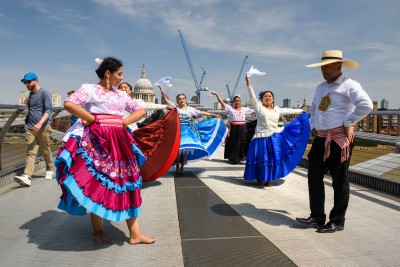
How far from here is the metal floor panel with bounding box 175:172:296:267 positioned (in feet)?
8.49

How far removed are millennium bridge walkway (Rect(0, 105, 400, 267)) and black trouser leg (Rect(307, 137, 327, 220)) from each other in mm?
267

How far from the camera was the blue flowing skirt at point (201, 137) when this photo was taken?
618 centimetres

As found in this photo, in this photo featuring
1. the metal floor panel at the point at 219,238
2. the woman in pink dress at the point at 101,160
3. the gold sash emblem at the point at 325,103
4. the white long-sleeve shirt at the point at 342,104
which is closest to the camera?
the metal floor panel at the point at 219,238

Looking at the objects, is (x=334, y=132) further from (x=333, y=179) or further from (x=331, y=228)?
(x=331, y=228)

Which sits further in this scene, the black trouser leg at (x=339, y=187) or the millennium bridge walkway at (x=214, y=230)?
the black trouser leg at (x=339, y=187)

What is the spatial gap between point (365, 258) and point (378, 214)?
1.36m

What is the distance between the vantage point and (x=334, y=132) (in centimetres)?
333

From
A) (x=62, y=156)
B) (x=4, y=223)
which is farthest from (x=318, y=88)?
(x=4, y=223)

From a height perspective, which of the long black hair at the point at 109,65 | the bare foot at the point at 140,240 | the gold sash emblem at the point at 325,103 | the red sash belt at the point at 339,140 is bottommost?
the bare foot at the point at 140,240

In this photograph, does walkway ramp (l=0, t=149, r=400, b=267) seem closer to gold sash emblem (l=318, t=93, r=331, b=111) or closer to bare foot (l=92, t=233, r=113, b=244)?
bare foot (l=92, t=233, r=113, b=244)

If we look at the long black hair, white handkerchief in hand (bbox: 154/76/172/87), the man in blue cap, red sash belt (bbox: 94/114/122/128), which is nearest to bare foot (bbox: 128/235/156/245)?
red sash belt (bbox: 94/114/122/128)

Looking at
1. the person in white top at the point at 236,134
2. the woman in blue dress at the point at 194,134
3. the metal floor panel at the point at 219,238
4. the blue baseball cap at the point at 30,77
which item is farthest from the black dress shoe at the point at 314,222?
the person in white top at the point at 236,134

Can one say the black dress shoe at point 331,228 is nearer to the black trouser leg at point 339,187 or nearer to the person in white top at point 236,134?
the black trouser leg at point 339,187

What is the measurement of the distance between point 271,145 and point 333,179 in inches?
80.4
